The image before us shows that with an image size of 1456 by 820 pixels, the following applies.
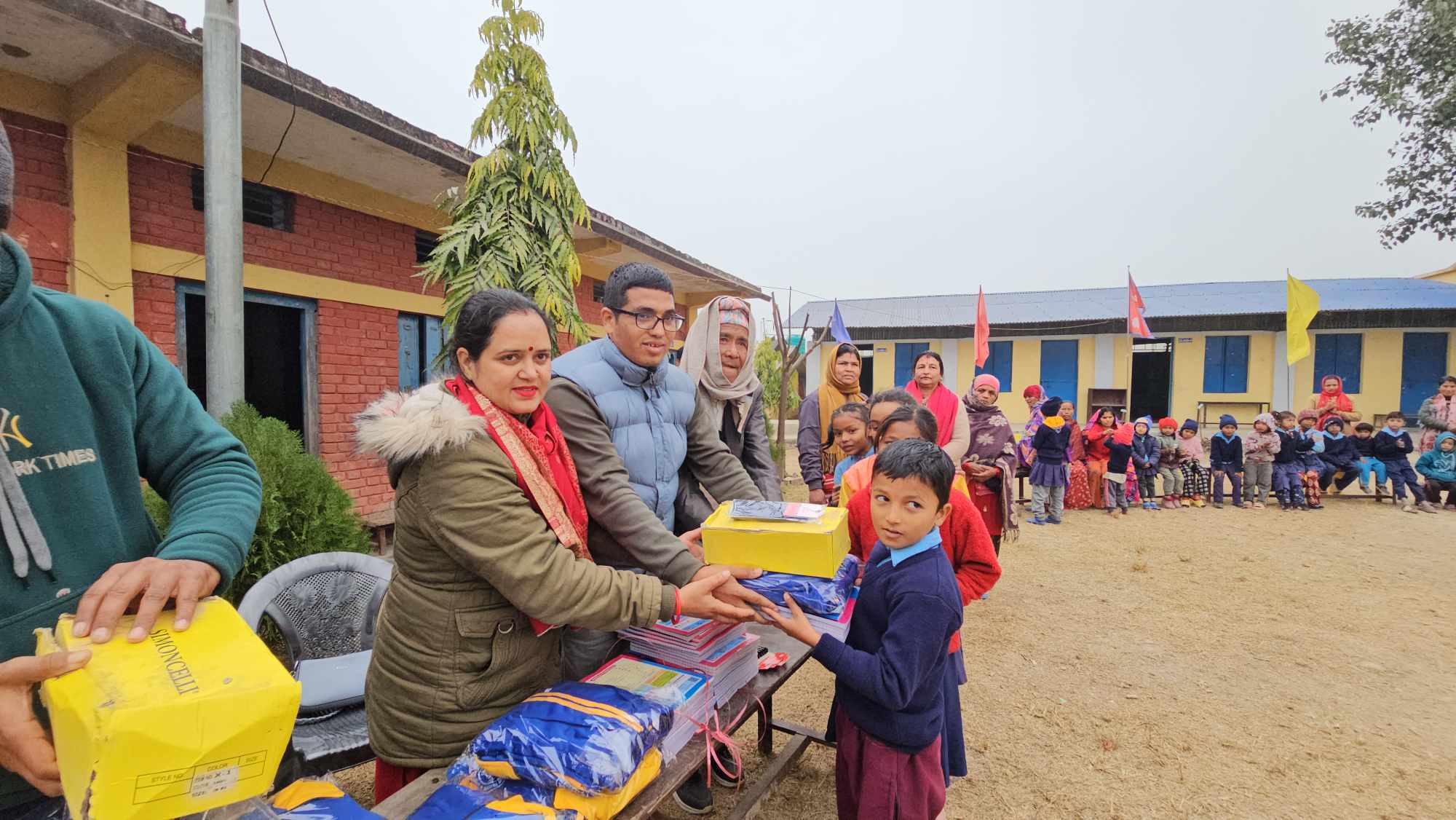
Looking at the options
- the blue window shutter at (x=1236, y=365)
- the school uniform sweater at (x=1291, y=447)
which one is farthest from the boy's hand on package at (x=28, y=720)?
the blue window shutter at (x=1236, y=365)

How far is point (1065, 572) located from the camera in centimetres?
647

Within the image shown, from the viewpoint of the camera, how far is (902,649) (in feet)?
5.74

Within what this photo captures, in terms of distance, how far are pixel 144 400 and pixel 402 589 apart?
66 centimetres

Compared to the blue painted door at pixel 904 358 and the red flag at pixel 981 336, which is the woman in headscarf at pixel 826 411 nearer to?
the red flag at pixel 981 336

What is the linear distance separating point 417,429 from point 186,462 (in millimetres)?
430

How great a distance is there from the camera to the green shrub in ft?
11.5

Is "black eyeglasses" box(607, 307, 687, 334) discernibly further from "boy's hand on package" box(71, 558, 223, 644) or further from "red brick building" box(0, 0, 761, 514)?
"red brick building" box(0, 0, 761, 514)

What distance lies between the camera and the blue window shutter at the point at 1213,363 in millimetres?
18938

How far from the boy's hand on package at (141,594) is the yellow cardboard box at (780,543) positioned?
44.7 inches

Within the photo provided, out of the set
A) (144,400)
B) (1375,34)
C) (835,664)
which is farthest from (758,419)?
(1375,34)

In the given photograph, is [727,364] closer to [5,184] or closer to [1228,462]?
[5,184]

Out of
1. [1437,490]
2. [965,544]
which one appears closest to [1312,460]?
[1437,490]

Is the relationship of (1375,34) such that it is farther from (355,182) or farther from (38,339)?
(38,339)

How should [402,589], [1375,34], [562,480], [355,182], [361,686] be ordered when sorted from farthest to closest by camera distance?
[1375,34], [355,182], [361,686], [562,480], [402,589]
